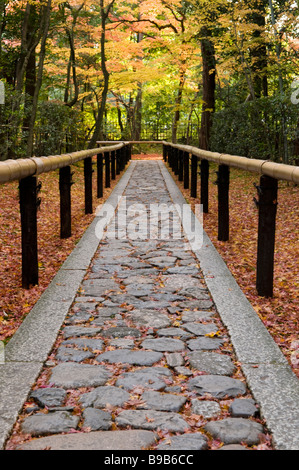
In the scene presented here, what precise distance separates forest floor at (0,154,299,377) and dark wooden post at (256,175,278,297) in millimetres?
155

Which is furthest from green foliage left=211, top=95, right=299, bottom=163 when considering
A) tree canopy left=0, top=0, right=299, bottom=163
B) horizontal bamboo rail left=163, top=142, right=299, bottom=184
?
horizontal bamboo rail left=163, top=142, right=299, bottom=184

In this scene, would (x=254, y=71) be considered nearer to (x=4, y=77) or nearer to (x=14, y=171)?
(x=4, y=77)

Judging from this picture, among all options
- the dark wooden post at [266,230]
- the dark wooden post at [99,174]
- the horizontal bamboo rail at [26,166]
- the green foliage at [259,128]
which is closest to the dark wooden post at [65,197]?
the horizontal bamboo rail at [26,166]

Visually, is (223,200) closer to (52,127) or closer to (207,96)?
(52,127)

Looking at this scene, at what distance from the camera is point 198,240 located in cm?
625

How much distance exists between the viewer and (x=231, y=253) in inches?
226

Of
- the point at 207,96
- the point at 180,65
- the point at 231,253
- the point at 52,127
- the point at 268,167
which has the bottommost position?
the point at 231,253

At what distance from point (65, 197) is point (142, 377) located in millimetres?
3723

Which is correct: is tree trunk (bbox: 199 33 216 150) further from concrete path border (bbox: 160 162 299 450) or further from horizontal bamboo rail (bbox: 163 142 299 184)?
concrete path border (bbox: 160 162 299 450)

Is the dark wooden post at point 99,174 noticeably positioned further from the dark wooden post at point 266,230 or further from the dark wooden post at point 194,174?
the dark wooden post at point 266,230

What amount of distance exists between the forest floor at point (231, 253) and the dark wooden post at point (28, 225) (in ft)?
0.49

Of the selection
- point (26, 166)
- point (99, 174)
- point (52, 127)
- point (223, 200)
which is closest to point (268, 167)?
point (26, 166)

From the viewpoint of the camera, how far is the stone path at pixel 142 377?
2.20 metres
